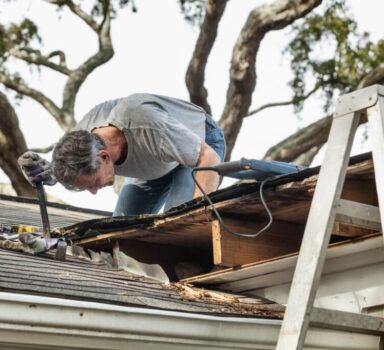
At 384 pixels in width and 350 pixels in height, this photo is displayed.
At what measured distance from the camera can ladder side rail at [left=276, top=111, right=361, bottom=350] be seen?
2859 millimetres

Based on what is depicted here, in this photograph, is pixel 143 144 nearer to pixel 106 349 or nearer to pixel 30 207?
pixel 106 349

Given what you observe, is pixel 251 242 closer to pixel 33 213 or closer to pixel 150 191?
pixel 150 191

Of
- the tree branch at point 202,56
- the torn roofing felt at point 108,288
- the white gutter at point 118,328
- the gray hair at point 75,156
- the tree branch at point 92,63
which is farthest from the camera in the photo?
the tree branch at point 92,63

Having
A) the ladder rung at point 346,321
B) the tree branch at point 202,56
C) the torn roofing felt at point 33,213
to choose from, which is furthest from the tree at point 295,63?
the ladder rung at point 346,321


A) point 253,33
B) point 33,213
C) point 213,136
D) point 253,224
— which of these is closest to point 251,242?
point 253,224

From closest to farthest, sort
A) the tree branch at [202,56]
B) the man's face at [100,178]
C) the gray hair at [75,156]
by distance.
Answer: the gray hair at [75,156] → the man's face at [100,178] → the tree branch at [202,56]

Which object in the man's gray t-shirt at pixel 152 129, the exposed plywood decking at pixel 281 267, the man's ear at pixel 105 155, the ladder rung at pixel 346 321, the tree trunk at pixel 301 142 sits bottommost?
the ladder rung at pixel 346 321

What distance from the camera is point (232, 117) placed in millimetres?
13406

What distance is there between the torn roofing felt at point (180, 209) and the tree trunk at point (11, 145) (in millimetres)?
8771

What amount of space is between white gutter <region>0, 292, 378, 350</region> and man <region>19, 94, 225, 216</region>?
109cm

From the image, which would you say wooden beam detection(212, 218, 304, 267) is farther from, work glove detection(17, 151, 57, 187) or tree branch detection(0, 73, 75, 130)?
tree branch detection(0, 73, 75, 130)

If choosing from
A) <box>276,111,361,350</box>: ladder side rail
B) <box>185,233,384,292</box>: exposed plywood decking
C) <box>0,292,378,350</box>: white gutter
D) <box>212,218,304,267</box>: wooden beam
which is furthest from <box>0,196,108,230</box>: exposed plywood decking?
<box>276,111,361,350</box>: ladder side rail

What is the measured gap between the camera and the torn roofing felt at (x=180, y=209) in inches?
130

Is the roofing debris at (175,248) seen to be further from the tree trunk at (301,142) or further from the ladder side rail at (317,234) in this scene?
the tree trunk at (301,142)
